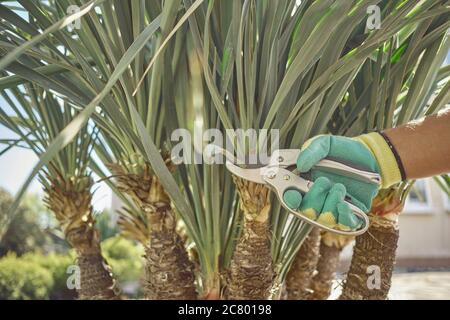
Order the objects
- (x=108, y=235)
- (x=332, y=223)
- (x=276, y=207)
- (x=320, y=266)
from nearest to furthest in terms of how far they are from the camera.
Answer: (x=332, y=223), (x=276, y=207), (x=320, y=266), (x=108, y=235)

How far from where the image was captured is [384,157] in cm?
65

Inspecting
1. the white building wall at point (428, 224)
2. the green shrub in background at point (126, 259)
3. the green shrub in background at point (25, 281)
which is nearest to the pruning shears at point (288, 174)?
the green shrub in background at point (25, 281)

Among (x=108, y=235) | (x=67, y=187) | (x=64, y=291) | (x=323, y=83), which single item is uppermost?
(x=323, y=83)

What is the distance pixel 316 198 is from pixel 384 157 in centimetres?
11

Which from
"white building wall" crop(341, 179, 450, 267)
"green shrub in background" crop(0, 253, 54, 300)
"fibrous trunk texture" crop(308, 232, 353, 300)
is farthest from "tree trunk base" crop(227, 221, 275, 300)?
"white building wall" crop(341, 179, 450, 267)

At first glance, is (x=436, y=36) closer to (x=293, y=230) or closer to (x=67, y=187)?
(x=293, y=230)

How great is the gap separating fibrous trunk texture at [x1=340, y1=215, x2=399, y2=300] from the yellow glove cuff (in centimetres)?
17

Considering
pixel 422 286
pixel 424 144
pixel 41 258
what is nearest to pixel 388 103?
pixel 424 144

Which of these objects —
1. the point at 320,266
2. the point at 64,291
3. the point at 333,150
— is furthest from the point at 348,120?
the point at 64,291

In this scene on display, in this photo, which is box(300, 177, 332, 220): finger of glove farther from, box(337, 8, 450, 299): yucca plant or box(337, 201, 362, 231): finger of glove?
box(337, 8, 450, 299): yucca plant

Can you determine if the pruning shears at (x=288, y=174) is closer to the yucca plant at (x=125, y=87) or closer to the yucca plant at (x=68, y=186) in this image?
the yucca plant at (x=125, y=87)

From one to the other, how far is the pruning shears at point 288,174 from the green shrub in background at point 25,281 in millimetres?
2397
